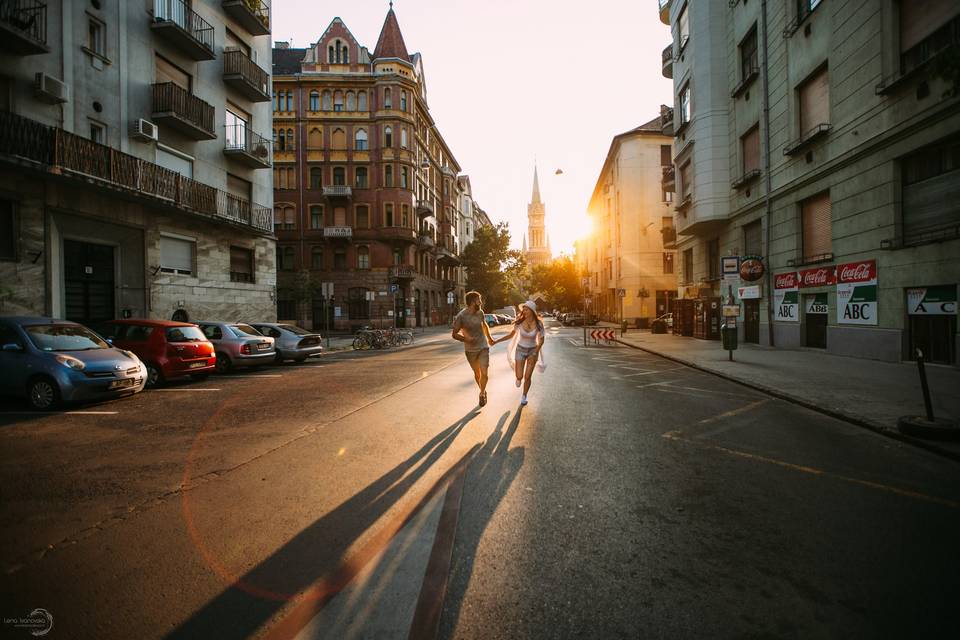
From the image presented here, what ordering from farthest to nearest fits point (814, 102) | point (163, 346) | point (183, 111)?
1. point (183, 111)
2. point (814, 102)
3. point (163, 346)

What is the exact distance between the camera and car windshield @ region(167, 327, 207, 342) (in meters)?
10.9

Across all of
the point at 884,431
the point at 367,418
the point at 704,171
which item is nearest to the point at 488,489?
the point at 367,418

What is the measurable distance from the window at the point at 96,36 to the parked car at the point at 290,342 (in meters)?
9.91

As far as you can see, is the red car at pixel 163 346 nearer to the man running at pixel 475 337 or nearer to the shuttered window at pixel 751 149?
the man running at pixel 475 337

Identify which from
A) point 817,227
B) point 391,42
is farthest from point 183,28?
point 391,42

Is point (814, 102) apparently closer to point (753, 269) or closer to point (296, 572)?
point (753, 269)

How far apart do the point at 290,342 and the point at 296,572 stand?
46.2 feet

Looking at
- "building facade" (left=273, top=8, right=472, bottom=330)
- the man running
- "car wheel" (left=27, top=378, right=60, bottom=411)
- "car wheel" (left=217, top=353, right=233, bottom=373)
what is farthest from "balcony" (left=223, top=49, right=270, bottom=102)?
the man running

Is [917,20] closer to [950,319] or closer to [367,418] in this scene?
[950,319]

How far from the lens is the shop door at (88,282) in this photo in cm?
1462

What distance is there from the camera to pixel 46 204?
13.5 metres

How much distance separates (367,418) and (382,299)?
32982mm

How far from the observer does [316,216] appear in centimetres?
3988

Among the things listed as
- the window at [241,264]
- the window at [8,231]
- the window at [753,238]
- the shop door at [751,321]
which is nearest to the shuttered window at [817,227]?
the window at [753,238]
